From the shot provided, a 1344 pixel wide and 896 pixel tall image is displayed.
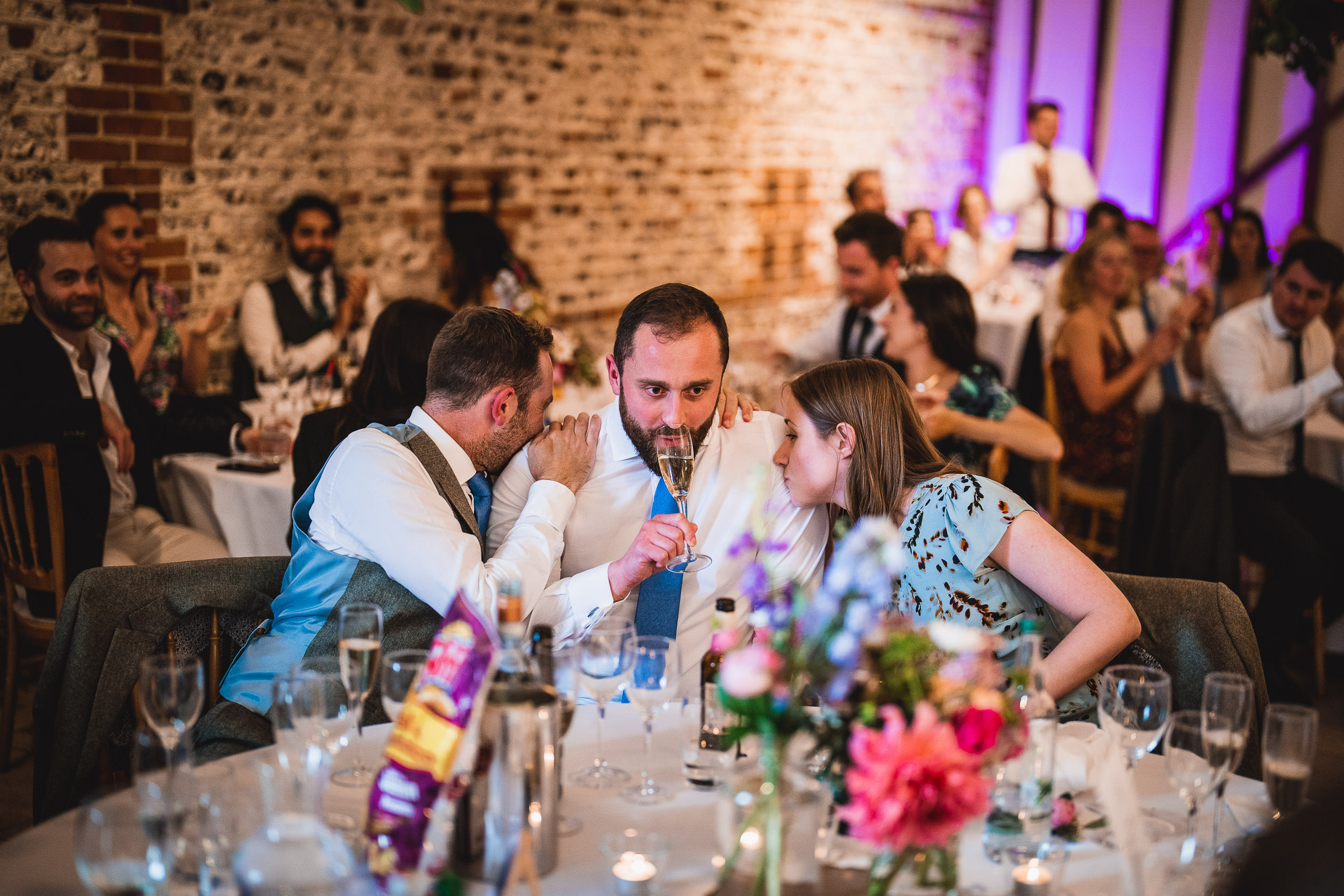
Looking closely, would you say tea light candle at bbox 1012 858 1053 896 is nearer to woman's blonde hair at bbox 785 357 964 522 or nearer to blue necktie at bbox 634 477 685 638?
woman's blonde hair at bbox 785 357 964 522

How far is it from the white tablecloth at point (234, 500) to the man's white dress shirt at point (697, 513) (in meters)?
1.22

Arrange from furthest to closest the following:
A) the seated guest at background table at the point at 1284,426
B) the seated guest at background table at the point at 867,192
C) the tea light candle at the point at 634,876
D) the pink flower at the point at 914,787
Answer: the seated guest at background table at the point at 867,192
the seated guest at background table at the point at 1284,426
the tea light candle at the point at 634,876
the pink flower at the point at 914,787

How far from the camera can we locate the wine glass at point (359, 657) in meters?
1.58

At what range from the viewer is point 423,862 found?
4.15 ft

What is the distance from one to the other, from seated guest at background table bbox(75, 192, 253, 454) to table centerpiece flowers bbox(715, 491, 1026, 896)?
317 cm

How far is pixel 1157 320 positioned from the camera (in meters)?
6.05

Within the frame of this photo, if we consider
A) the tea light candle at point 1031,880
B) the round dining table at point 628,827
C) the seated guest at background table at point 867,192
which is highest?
the seated guest at background table at point 867,192

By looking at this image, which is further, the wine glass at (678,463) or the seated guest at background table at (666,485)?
the seated guest at background table at (666,485)

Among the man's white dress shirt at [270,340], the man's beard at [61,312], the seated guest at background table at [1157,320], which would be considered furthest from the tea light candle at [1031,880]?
the man's white dress shirt at [270,340]

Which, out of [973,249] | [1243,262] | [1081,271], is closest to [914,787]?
[1081,271]

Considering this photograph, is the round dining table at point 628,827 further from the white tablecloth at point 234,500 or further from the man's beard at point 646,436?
the white tablecloth at point 234,500

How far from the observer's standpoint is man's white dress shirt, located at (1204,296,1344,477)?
4352 millimetres

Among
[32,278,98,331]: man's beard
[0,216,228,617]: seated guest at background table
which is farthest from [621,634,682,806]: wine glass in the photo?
[32,278,98,331]: man's beard

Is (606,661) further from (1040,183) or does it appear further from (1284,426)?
(1040,183)
